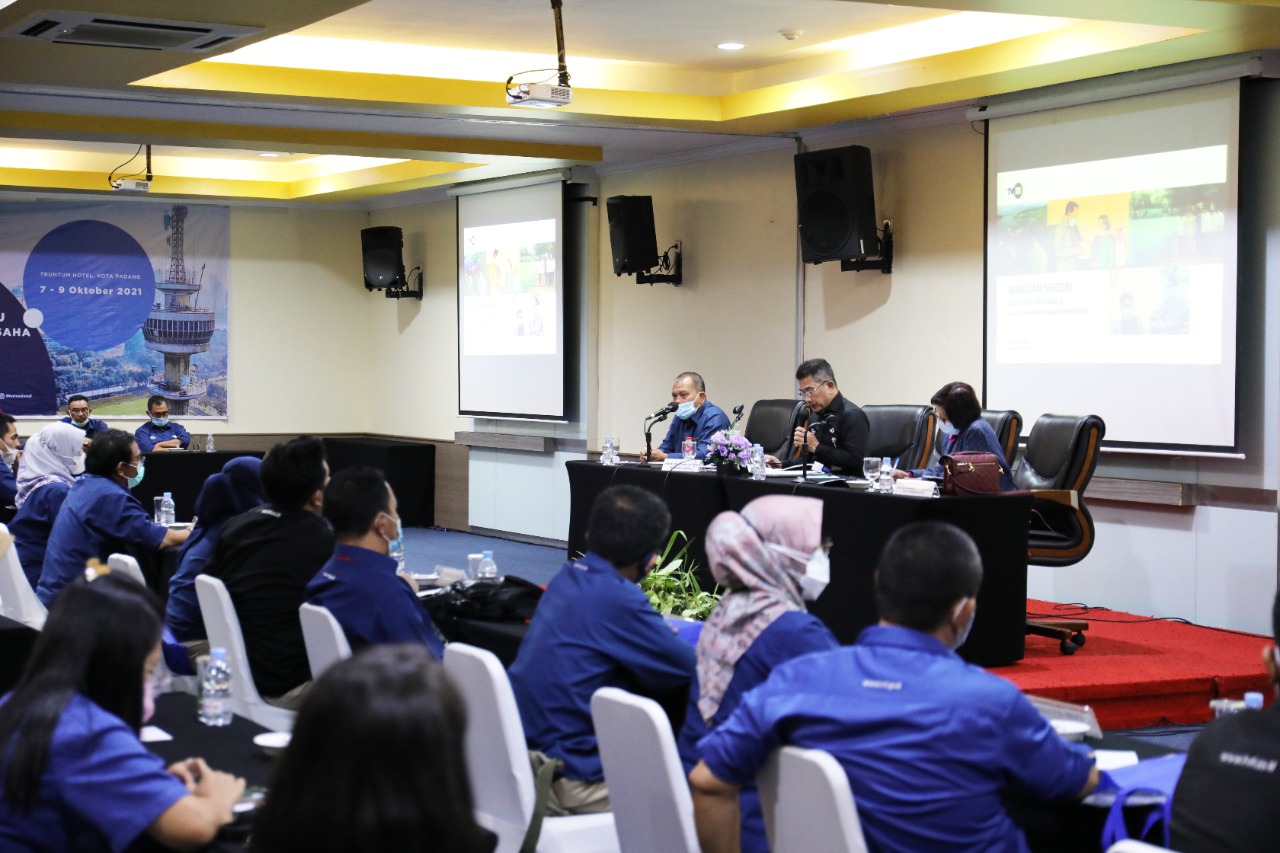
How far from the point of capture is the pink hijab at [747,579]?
9.15 feet

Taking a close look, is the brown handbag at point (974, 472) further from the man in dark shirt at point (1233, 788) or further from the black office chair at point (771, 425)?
the man in dark shirt at point (1233, 788)

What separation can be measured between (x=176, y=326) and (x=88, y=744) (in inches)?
473

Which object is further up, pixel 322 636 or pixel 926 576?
pixel 926 576

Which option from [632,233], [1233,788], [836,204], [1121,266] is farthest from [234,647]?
[632,233]

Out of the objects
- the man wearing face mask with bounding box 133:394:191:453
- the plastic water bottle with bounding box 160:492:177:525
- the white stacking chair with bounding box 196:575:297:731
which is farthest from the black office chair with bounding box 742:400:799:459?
the man wearing face mask with bounding box 133:394:191:453

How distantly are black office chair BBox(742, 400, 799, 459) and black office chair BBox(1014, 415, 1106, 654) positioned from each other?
1953mm

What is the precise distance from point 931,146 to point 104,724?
7.16m

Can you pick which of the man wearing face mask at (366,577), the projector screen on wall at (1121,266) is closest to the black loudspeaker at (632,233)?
the projector screen on wall at (1121,266)

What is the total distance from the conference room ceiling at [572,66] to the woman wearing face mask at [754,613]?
3.58 metres

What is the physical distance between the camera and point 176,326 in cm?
1343

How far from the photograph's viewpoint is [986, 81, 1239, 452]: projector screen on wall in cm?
683

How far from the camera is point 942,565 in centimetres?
243

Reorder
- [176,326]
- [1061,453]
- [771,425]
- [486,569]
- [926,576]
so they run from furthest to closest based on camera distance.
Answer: [176,326] → [771,425] → [1061,453] → [486,569] → [926,576]

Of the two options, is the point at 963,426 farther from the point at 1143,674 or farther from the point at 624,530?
the point at 624,530
